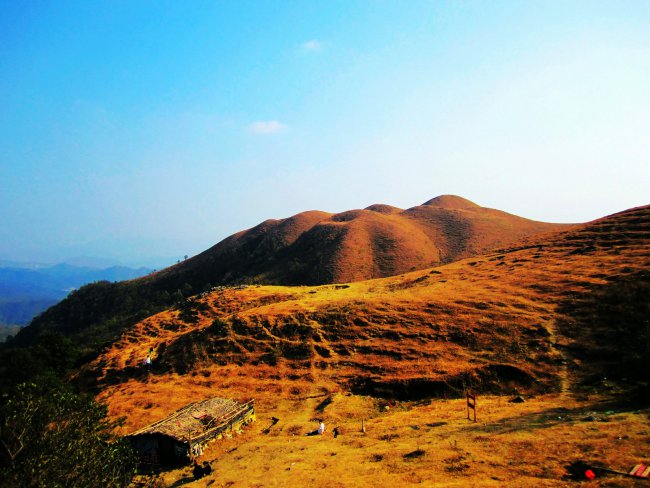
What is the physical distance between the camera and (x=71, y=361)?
49312 mm

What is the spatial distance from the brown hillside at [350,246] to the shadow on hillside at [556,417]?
212 ft

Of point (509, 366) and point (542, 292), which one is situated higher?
point (542, 292)

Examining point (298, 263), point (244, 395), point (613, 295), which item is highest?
point (298, 263)

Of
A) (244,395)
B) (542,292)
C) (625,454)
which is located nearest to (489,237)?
(542,292)

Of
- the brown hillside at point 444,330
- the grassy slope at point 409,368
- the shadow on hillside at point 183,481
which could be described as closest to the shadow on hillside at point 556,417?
the grassy slope at point 409,368

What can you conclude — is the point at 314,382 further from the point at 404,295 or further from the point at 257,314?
the point at 404,295

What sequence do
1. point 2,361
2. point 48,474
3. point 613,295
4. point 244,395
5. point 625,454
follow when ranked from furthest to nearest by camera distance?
point 2,361 → point 613,295 → point 244,395 → point 625,454 → point 48,474

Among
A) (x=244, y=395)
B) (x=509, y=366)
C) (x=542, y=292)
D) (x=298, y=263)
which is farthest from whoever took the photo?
(x=298, y=263)

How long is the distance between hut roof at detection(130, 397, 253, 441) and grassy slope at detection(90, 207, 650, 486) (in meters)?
1.83

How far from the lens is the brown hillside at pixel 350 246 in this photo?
3782 inches

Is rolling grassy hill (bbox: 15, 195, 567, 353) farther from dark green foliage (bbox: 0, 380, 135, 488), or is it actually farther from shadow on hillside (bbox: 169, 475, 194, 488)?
dark green foliage (bbox: 0, 380, 135, 488)

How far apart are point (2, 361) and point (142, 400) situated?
24.3m

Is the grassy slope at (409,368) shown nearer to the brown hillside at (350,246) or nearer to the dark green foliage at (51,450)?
the dark green foliage at (51,450)

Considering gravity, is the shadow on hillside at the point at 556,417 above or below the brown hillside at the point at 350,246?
below
